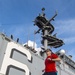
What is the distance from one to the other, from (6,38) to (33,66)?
3.01 m

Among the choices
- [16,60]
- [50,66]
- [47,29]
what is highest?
[47,29]

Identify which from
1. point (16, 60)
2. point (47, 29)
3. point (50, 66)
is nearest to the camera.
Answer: point (50, 66)

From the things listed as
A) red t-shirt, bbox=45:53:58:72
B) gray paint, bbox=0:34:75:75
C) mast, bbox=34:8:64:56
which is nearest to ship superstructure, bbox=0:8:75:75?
gray paint, bbox=0:34:75:75

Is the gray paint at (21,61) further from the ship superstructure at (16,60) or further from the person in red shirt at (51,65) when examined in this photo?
the person in red shirt at (51,65)

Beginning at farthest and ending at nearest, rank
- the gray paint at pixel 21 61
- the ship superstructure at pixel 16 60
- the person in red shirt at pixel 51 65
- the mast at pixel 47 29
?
the mast at pixel 47 29 → the gray paint at pixel 21 61 → the ship superstructure at pixel 16 60 → the person in red shirt at pixel 51 65

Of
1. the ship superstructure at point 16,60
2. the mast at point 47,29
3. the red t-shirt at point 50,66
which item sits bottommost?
the red t-shirt at point 50,66

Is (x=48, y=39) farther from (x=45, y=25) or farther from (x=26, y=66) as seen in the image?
(x=26, y=66)

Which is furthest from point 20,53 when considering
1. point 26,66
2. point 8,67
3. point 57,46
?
point 57,46

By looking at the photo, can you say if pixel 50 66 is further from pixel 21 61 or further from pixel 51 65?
pixel 21 61

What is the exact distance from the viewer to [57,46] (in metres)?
24.1

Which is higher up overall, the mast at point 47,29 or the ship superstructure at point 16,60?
the mast at point 47,29

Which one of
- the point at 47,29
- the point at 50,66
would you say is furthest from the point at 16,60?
the point at 47,29

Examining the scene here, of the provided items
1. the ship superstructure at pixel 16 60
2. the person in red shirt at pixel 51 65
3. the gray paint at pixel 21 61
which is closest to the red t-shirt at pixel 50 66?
the person in red shirt at pixel 51 65

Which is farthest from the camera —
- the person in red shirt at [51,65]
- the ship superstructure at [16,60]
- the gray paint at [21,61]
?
the gray paint at [21,61]
